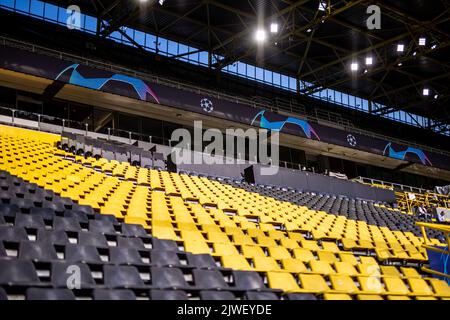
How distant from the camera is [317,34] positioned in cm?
2105

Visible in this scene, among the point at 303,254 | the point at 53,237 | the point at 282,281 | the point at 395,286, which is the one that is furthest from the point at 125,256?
the point at 395,286

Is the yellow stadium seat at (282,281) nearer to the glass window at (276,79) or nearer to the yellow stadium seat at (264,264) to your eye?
the yellow stadium seat at (264,264)

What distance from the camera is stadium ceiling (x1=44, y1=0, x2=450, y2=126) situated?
59.0 feet

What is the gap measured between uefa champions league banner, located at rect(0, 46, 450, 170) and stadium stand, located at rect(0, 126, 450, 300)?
14.2 feet

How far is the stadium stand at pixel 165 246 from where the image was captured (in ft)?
12.8

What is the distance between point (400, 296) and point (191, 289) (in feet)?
8.81

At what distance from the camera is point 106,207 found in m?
6.80

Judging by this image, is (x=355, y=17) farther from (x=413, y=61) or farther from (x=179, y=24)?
(x=179, y=24)

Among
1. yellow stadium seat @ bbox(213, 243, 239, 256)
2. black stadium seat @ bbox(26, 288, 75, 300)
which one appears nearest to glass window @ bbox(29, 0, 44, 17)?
yellow stadium seat @ bbox(213, 243, 239, 256)

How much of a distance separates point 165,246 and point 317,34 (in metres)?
17.6

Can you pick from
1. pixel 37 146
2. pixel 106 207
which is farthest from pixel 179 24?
pixel 106 207

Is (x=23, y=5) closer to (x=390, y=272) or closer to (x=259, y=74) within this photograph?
(x=259, y=74)
